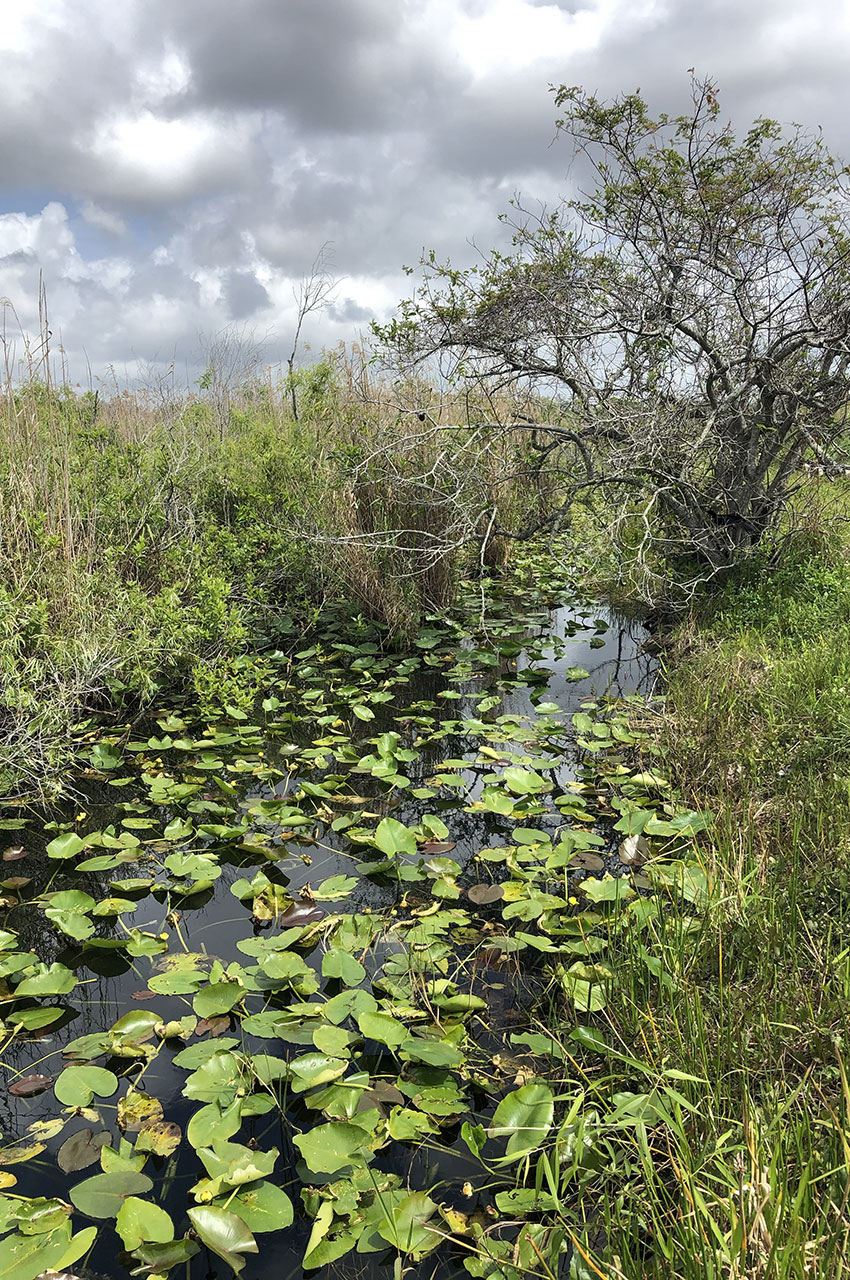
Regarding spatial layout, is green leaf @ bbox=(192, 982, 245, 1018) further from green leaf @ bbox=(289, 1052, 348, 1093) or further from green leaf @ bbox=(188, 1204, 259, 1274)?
green leaf @ bbox=(188, 1204, 259, 1274)

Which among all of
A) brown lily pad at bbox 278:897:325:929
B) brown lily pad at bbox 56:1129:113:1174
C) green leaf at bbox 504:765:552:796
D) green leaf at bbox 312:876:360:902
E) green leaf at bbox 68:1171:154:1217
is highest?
green leaf at bbox 504:765:552:796

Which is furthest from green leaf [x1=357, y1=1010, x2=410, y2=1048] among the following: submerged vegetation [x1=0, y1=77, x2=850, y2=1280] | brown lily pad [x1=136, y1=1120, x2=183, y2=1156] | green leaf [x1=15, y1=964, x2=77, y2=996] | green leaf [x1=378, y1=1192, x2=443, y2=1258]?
green leaf [x1=15, y1=964, x2=77, y2=996]

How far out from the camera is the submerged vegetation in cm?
154

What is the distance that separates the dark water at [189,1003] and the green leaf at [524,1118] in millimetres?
123

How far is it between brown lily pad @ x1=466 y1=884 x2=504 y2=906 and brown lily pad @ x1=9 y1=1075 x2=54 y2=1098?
1.30 meters

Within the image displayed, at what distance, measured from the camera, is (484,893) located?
2582 millimetres

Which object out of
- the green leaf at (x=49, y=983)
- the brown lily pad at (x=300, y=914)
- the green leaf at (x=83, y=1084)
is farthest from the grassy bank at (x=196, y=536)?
the green leaf at (x=83, y=1084)

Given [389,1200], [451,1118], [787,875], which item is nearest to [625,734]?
[787,875]

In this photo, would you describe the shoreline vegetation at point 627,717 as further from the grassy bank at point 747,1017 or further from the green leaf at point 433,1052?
the green leaf at point 433,1052

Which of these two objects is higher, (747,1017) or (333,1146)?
(747,1017)

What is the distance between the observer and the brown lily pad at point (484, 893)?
8.38 ft

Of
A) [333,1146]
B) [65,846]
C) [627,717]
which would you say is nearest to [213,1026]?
[333,1146]

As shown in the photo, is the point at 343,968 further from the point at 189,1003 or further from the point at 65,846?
the point at 65,846

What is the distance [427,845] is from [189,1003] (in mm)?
1059
